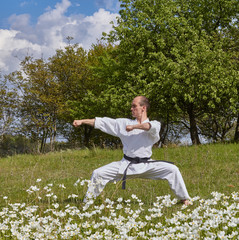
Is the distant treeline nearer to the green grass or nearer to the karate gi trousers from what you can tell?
the green grass

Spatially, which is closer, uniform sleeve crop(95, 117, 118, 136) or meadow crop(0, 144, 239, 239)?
meadow crop(0, 144, 239, 239)

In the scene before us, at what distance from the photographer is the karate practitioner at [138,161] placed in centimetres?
600

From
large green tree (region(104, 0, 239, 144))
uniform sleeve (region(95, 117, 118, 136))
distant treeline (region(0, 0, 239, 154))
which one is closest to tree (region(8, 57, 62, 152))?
distant treeline (region(0, 0, 239, 154))

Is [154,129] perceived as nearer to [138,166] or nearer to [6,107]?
[138,166]

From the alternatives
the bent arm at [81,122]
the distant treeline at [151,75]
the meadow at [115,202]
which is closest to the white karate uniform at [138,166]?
the bent arm at [81,122]

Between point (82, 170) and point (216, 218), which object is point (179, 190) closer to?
point (216, 218)

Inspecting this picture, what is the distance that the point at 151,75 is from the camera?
20.7 m

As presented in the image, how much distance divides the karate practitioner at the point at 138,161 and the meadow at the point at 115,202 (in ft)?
1.25

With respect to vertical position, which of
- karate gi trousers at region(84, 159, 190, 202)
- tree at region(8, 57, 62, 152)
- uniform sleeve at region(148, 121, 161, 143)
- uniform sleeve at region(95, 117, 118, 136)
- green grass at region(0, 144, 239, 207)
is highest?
tree at region(8, 57, 62, 152)

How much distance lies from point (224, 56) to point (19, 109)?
1806cm

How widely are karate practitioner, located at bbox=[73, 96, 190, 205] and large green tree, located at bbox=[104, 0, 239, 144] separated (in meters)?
11.3

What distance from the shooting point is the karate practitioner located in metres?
6.00

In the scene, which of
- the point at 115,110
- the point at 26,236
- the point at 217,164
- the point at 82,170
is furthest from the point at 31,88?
the point at 26,236

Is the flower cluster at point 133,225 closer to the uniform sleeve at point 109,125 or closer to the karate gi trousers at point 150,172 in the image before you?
the karate gi trousers at point 150,172
